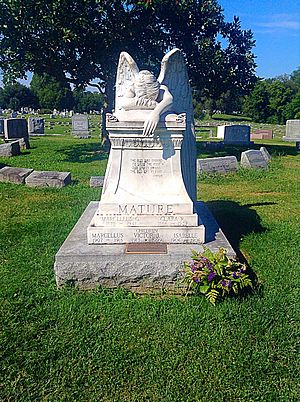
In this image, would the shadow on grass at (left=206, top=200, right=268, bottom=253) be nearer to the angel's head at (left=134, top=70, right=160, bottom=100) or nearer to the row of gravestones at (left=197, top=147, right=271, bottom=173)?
the angel's head at (left=134, top=70, right=160, bottom=100)

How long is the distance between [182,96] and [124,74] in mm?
822

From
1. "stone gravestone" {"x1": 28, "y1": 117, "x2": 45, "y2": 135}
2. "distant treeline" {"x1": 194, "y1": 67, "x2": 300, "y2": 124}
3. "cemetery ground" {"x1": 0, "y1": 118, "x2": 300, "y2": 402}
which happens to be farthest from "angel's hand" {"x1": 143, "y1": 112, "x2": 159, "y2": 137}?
"distant treeline" {"x1": 194, "y1": 67, "x2": 300, "y2": 124}

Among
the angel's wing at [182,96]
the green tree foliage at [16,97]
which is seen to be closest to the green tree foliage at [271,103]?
the green tree foliage at [16,97]

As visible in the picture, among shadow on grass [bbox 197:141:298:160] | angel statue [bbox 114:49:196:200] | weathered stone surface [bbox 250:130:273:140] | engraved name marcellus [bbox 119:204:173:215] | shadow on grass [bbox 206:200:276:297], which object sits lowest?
shadow on grass [bbox 206:200:276:297]

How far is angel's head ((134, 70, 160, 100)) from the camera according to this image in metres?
4.71

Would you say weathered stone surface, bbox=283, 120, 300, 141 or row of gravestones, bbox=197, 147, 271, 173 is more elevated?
weathered stone surface, bbox=283, 120, 300, 141

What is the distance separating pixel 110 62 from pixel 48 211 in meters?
8.89

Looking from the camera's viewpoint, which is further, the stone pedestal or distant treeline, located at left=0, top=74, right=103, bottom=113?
distant treeline, located at left=0, top=74, right=103, bottom=113

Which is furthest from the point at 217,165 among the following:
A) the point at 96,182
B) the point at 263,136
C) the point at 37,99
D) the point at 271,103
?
the point at 37,99

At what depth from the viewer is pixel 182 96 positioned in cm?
552

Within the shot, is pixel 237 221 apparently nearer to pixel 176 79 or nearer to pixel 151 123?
pixel 176 79

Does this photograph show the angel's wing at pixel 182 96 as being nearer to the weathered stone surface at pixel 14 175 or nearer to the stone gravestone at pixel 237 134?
the weathered stone surface at pixel 14 175

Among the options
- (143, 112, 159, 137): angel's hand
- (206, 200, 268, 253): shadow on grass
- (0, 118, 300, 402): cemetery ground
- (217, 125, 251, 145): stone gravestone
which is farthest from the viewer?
(217, 125, 251, 145): stone gravestone

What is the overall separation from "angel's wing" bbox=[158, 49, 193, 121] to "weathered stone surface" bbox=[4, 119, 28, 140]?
45.8ft
